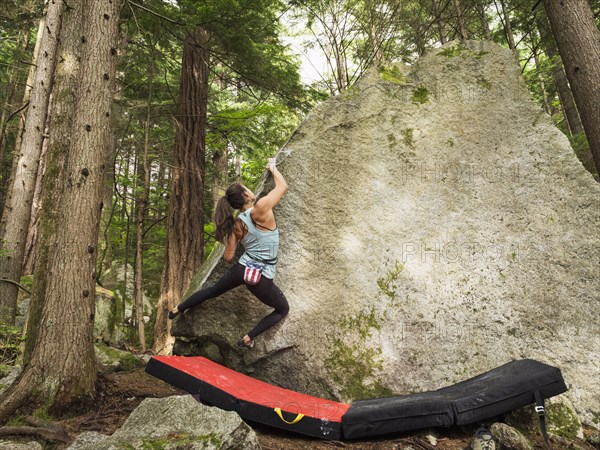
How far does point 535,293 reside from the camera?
4.32 metres

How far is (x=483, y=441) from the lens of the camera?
115 inches

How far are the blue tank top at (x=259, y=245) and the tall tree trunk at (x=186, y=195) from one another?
3.09 metres

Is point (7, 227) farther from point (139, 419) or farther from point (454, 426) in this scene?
point (454, 426)

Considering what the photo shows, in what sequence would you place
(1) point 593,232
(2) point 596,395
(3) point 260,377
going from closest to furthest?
(2) point 596,395
(1) point 593,232
(3) point 260,377

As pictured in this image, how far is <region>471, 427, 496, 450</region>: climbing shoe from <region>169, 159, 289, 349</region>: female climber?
7.45 ft

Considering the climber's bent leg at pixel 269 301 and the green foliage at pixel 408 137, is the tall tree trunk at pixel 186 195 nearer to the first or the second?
the climber's bent leg at pixel 269 301

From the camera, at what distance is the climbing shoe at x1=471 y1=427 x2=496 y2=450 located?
2895 millimetres

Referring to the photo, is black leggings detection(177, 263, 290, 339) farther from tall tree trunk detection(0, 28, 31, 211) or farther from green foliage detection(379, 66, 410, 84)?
tall tree trunk detection(0, 28, 31, 211)

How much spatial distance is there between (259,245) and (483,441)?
2.75 m

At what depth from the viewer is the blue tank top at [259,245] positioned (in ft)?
14.7

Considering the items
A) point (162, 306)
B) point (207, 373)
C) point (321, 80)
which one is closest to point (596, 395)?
point (207, 373)

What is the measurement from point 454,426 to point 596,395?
60.8 inches

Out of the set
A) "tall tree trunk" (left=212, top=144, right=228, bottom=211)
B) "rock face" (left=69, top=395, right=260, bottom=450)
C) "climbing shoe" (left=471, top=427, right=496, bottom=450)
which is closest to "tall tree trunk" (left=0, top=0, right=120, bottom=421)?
"rock face" (left=69, top=395, right=260, bottom=450)

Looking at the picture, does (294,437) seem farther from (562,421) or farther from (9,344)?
(9,344)
